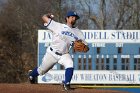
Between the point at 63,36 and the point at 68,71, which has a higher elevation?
the point at 63,36

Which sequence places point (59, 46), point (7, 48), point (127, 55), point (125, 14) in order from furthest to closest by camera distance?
point (7, 48) → point (125, 14) → point (127, 55) → point (59, 46)

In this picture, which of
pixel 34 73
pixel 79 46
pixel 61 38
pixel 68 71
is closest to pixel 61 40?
pixel 61 38

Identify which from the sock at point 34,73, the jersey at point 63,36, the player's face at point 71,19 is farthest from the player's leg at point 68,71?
the sock at point 34,73

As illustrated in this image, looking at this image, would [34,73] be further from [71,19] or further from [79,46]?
[71,19]

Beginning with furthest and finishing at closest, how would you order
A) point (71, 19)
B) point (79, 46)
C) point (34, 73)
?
point (34, 73), point (79, 46), point (71, 19)

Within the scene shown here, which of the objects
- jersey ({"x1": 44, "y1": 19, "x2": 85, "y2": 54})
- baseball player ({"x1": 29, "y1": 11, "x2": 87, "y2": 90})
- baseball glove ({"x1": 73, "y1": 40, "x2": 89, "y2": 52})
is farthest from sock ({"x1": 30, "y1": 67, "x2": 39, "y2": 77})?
baseball glove ({"x1": 73, "y1": 40, "x2": 89, "y2": 52})

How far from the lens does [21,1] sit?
39.7m

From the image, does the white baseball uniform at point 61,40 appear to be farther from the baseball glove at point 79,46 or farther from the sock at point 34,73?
the sock at point 34,73

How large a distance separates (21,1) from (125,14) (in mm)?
9379

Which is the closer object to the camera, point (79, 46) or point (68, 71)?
point (68, 71)

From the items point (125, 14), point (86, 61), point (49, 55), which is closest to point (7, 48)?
point (125, 14)

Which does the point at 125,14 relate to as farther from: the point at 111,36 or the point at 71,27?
the point at 71,27

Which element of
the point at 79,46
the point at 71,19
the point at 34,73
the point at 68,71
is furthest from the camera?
the point at 34,73

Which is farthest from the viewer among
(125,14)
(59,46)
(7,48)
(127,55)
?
(7,48)
